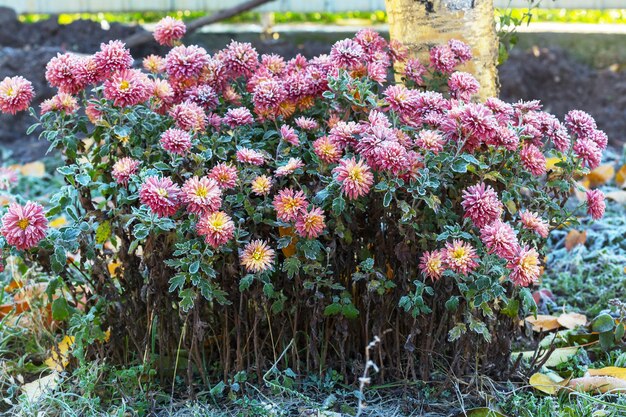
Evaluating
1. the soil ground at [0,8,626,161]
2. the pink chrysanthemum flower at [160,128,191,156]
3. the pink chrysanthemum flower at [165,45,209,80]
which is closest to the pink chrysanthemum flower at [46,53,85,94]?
the pink chrysanthemum flower at [165,45,209,80]

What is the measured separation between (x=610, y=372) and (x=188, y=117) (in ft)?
4.81

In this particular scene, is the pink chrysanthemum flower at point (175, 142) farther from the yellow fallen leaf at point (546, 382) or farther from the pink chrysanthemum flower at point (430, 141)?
the yellow fallen leaf at point (546, 382)

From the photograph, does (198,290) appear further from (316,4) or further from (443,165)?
(316,4)

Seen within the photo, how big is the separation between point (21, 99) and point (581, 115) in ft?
5.31

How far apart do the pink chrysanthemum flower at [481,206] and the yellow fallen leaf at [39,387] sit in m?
1.33

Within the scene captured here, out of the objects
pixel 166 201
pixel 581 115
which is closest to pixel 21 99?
pixel 166 201

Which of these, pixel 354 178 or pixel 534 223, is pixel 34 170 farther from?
pixel 534 223

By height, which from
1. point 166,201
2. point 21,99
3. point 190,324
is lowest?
point 190,324

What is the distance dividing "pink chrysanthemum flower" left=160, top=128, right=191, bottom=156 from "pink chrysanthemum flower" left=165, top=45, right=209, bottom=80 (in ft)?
1.11

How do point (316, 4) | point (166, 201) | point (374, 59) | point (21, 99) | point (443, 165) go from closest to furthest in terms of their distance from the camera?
point (166, 201) → point (443, 165) → point (21, 99) → point (374, 59) → point (316, 4)

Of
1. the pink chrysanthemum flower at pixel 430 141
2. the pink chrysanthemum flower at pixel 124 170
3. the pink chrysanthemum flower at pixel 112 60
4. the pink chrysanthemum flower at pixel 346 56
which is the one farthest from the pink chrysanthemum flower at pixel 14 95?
the pink chrysanthemum flower at pixel 430 141

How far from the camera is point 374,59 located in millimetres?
2500

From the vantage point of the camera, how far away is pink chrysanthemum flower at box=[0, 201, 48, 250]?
2150 millimetres

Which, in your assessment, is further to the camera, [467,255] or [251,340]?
[251,340]
